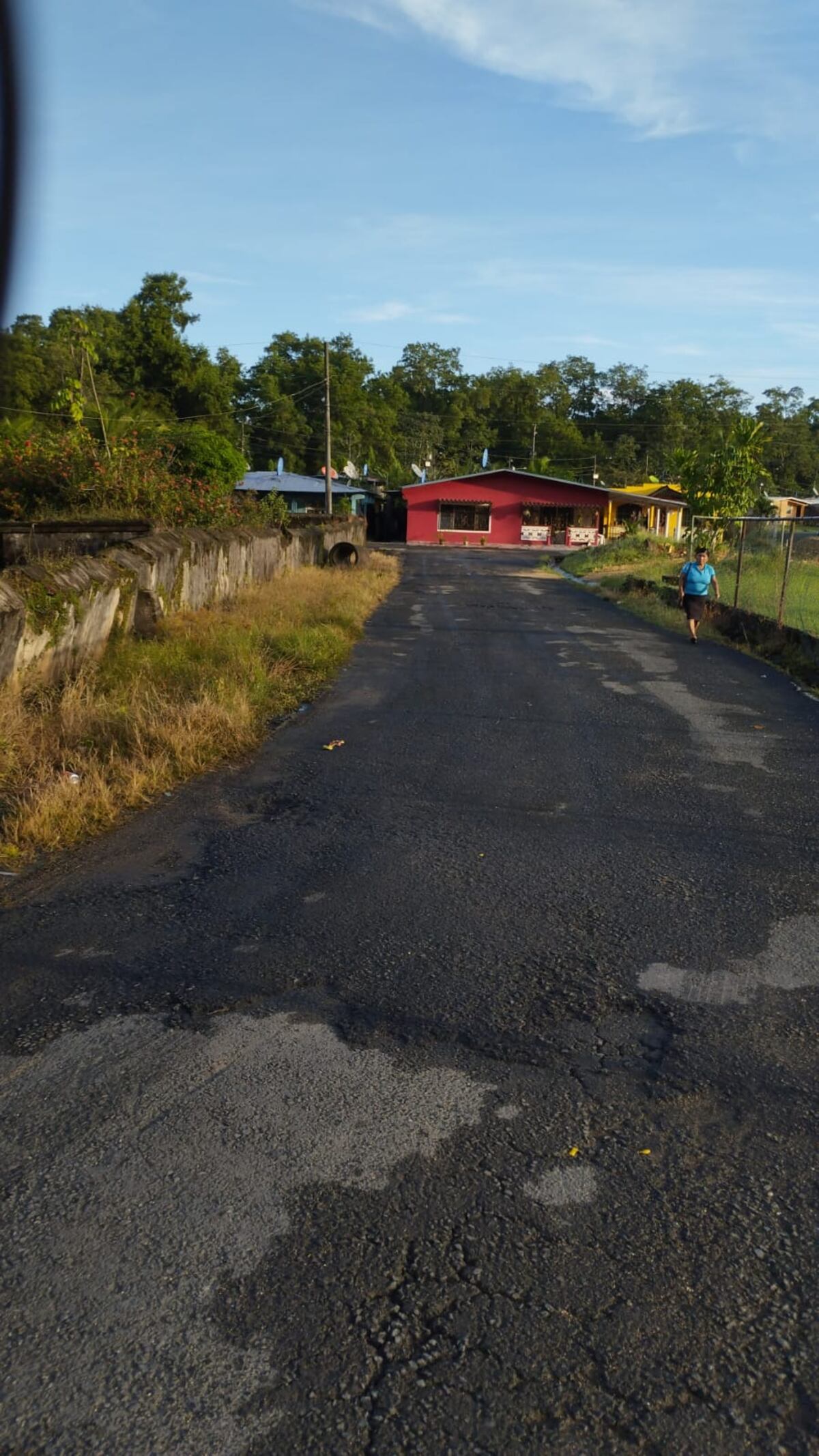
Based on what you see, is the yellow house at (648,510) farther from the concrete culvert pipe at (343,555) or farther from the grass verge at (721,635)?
the grass verge at (721,635)

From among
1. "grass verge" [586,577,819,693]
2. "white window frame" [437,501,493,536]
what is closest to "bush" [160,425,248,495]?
"grass verge" [586,577,819,693]

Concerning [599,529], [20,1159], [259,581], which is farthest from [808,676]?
[599,529]

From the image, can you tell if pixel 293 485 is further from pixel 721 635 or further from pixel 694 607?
pixel 694 607

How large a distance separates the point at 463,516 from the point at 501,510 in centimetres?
202

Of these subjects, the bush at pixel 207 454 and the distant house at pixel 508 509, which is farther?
the distant house at pixel 508 509

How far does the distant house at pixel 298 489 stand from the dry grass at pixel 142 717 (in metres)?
42.0

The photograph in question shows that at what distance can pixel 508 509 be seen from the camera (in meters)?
57.1

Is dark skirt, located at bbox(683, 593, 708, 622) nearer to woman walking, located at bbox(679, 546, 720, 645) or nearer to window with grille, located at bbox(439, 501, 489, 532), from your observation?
woman walking, located at bbox(679, 546, 720, 645)

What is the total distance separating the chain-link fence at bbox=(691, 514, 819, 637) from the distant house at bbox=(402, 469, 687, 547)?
48.7ft

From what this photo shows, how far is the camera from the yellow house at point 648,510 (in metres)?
56.3

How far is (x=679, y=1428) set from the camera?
89.6 inches

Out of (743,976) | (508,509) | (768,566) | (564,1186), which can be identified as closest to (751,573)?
(768,566)

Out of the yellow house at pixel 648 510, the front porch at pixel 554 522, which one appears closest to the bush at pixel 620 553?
the yellow house at pixel 648 510

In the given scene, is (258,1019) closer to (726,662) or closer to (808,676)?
(808,676)
